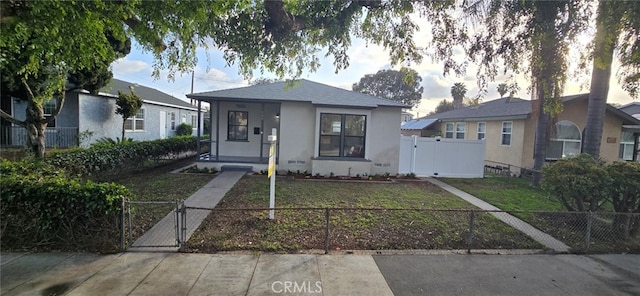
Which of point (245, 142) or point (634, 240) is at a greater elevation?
point (245, 142)

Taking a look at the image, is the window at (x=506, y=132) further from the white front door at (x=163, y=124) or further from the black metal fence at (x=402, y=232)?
the white front door at (x=163, y=124)

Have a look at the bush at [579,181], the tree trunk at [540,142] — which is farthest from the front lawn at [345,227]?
the tree trunk at [540,142]

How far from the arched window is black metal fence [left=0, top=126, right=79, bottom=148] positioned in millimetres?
23313

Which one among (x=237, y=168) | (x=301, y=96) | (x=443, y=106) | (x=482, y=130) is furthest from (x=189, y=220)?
(x=443, y=106)

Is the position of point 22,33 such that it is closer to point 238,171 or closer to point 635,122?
point 238,171

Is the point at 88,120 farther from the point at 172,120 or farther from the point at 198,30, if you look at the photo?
the point at 198,30

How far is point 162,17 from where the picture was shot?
14.4 ft

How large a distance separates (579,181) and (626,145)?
53.8 feet

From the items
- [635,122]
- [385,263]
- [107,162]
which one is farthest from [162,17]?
[635,122]

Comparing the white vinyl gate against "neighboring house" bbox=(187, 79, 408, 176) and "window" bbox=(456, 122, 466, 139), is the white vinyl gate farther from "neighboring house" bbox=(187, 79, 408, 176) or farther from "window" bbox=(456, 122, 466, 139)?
"window" bbox=(456, 122, 466, 139)

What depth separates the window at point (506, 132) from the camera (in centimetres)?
1473

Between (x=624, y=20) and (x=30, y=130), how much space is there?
14.7 meters

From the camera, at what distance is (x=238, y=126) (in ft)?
43.6

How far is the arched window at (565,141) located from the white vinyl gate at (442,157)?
4.98m
